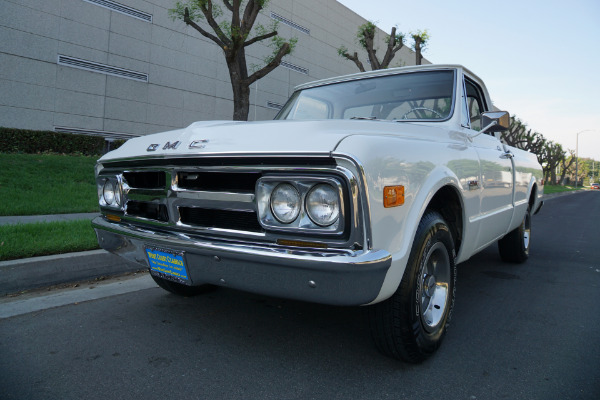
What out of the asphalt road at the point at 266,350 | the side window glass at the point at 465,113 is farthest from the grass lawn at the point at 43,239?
the side window glass at the point at 465,113

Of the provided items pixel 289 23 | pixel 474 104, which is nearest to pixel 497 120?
pixel 474 104

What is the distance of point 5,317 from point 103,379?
130 centimetres

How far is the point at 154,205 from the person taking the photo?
241cm

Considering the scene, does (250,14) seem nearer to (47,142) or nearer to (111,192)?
(47,142)

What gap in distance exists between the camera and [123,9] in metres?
15.0

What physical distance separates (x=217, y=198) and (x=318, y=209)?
0.57 metres

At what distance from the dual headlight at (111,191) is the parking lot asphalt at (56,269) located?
638 mm

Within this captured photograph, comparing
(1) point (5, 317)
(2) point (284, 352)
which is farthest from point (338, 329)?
(1) point (5, 317)

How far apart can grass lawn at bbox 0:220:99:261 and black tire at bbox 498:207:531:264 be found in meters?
4.48

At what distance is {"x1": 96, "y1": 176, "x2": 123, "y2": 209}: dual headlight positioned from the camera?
2600mm

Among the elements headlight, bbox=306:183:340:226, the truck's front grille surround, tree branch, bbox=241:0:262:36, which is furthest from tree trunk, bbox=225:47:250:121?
headlight, bbox=306:183:340:226

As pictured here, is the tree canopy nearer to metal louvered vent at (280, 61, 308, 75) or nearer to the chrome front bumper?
metal louvered vent at (280, 61, 308, 75)

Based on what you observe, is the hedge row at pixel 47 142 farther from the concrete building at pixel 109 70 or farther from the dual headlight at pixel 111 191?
the dual headlight at pixel 111 191

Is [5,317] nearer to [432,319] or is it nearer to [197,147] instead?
[197,147]
